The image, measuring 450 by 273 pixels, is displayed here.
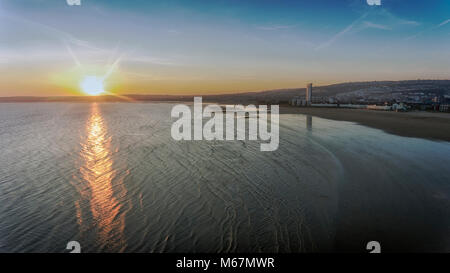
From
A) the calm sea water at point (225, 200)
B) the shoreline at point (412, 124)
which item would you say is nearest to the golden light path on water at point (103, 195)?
the calm sea water at point (225, 200)

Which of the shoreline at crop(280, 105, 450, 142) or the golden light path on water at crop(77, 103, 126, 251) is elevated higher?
the shoreline at crop(280, 105, 450, 142)

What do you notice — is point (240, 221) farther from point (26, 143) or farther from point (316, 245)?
point (26, 143)

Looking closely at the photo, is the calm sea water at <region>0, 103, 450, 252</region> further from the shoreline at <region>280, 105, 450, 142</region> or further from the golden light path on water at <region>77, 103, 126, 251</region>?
the shoreline at <region>280, 105, 450, 142</region>

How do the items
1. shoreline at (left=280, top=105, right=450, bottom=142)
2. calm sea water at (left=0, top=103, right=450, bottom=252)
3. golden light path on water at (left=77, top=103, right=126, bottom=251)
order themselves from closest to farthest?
1. calm sea water at (left=0, top=103, right=450, bottom=252)
2. golden light path on water at (left=77, top=103, right=126, bottom=251)
3. shoreline at (left=280, top=105, right=450, bottom=142)

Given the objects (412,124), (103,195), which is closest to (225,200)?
(103,195)

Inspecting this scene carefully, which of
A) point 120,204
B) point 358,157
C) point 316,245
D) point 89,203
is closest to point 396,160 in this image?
point 358,157

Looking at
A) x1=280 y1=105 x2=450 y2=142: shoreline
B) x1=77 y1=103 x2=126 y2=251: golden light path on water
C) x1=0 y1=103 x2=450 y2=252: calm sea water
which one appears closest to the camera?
x1=0 y1=103 x2=450 y2=252: calm sea water

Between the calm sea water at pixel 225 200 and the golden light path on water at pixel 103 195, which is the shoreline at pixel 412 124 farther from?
the golden light path on water at pixel 103 195

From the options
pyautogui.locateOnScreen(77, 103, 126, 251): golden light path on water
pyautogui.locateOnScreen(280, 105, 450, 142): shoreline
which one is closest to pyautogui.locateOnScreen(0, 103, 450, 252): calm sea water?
pyautogui.locateOnScreen(77, 103, 126, 251): golden light path on water
